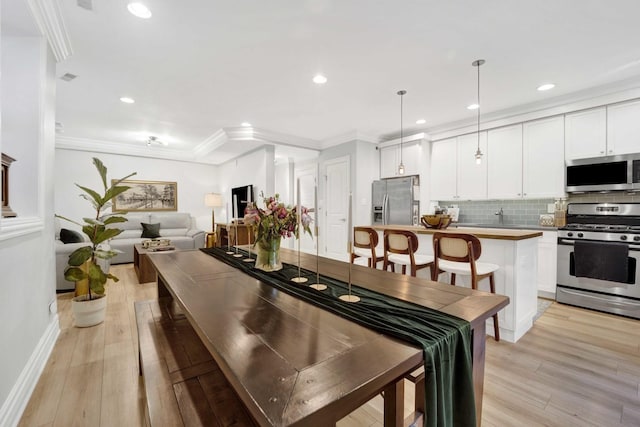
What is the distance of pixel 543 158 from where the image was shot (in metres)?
3.67

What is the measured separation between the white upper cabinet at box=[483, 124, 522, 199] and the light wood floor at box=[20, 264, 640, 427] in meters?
1.86

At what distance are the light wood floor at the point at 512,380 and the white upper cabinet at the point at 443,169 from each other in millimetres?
2360

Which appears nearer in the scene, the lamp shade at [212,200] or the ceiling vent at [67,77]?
the ceiling vent at [67,77]

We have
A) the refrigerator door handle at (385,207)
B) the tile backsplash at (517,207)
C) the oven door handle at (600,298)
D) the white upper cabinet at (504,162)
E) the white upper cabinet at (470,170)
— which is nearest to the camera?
the oven door handle at (600,298)

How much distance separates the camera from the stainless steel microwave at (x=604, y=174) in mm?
3049

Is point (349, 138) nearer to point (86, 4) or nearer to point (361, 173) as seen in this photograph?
point (361, 173)

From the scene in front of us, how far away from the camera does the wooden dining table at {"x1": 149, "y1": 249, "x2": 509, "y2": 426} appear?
587 millimetres

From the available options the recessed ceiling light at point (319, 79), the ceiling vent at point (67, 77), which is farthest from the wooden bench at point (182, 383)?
the ceiling vent at point (67, 77)

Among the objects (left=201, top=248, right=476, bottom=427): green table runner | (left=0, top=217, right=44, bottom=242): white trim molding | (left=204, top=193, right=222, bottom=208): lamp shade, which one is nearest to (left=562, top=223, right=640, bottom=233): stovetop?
(left=201, top=248, right=476, bottom=427): green table runner

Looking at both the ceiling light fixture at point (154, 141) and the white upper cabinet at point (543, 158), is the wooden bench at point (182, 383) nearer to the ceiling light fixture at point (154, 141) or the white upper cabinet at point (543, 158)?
the white upper cabinet at point (543, 158)

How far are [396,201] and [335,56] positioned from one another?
2.83m

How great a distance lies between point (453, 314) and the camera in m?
1.00

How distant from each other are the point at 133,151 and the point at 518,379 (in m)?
7.62

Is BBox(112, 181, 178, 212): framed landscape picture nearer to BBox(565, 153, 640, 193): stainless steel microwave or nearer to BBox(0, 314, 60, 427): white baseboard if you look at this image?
BBox(0, 314, 60, 427): white baseboard
